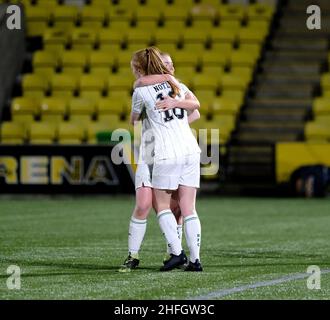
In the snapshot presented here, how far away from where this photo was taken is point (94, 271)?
29.3 feet

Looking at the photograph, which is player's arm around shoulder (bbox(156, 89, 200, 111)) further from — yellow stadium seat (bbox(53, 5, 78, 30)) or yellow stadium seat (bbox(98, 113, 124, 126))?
yellow stadium seat (bbox(53, 5, 78, 30))

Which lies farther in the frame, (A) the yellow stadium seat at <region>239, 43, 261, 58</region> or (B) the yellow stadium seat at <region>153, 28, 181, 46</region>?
(B) the yellow stadium seat at <region>153, 28, 181, 46</region>

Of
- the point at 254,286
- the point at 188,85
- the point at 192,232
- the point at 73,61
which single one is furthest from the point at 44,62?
the point at 254,286

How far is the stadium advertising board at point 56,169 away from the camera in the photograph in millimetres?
20438

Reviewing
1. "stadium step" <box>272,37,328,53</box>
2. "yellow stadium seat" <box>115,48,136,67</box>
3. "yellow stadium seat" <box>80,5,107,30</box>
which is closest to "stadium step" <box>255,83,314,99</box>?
"stadium step" <box>272,37,328,53</box>

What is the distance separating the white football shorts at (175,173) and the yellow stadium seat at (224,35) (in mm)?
15859

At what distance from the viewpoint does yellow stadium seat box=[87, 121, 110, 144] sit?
22781mm

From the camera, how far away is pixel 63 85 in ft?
79.0

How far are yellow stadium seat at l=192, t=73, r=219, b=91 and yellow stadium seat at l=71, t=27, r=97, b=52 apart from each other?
2861 millimetres

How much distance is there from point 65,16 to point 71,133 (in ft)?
13.2

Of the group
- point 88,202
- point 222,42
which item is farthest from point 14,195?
point 222,42

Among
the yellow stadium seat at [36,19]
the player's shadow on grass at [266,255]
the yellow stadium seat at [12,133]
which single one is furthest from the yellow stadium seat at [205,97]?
the player's shadow on grass at [266,255]
